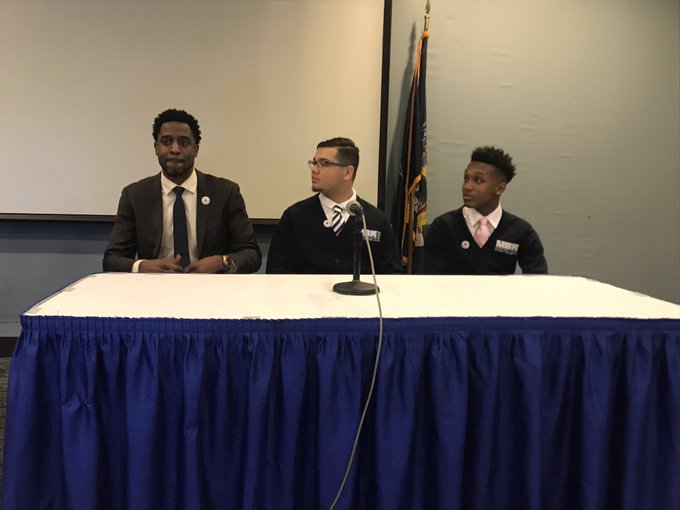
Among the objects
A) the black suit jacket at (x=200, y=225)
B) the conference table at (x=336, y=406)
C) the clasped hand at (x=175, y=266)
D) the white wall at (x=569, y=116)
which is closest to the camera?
the conference table at (x=336, y=406)

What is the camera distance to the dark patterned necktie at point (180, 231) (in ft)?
6.18

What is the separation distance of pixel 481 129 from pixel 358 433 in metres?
2.13

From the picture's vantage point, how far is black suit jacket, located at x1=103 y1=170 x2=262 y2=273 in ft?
6.15

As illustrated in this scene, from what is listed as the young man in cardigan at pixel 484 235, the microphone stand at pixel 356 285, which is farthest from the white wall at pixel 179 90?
the microphone stand at pixel 356 285

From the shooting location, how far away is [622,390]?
1083mm

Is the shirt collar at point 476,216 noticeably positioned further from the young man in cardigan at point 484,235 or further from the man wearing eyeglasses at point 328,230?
the man wearing eyeglasses at point 328,230

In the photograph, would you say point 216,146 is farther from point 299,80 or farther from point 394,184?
point 394,184

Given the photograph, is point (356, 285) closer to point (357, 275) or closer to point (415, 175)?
point (357, 275)

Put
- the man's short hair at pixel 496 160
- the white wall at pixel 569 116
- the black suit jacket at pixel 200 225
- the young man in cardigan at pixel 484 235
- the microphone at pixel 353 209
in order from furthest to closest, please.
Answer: the white wall at pixel 569 116 < the man's short hair at pixel 496 160 < the young man in cardigan at pixel 484 235 < the black suit jacket at pixel 200 225 < the microphone at pixel 353 209

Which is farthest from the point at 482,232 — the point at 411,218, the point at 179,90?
the point at 179,90

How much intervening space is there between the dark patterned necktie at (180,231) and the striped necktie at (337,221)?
1.88 feet

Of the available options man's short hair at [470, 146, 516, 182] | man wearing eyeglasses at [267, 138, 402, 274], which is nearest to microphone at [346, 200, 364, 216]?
man wearing eyeglasses at [267, 138, 402, 274]

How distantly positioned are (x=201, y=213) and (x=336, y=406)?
1175 millimetres

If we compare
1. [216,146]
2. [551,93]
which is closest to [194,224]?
[216,146]
